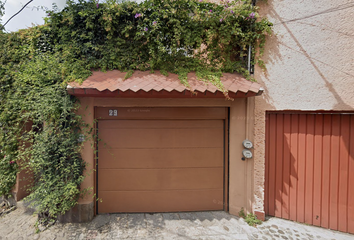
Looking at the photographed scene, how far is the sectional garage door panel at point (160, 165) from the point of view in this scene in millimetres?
3791

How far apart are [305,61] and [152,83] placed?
11.4ft

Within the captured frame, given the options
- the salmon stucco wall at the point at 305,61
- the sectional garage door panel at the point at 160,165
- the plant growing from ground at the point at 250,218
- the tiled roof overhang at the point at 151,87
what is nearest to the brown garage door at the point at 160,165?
the sectional garage door panel at the point at 160,165

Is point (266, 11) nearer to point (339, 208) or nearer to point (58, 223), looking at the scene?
point (339, 208)

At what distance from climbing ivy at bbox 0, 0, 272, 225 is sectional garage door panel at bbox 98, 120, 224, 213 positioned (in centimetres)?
68

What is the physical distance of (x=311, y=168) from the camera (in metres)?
3.51

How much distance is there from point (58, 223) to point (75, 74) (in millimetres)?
3350

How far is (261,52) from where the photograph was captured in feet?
11.9

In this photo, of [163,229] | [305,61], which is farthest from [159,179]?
[305,61]

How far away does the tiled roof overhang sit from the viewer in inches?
119

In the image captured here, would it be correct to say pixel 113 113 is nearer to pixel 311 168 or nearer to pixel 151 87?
pixel 151 87

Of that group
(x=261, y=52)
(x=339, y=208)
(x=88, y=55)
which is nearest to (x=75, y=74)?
(x=88, y=55)

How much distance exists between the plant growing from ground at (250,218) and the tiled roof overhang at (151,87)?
2833mm

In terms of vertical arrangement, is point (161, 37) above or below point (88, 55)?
above

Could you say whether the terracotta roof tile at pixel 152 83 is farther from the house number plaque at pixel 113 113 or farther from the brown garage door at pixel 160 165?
the brown garage door at pixel 160 165
